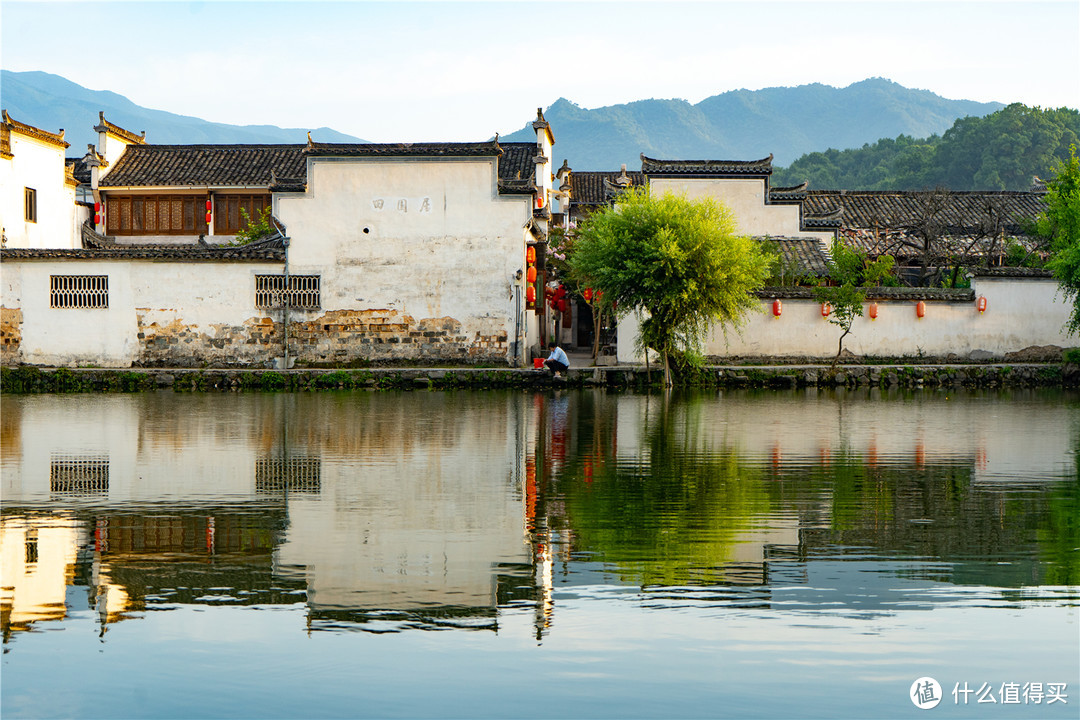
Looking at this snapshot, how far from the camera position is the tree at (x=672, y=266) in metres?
25.1

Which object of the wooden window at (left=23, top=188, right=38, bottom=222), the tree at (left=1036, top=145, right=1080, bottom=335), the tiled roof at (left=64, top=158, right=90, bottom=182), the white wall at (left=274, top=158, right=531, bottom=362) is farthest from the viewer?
the tiled roof at (left=64, top=158, right=90, bottom=182)

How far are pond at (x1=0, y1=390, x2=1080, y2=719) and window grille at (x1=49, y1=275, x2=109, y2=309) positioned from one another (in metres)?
15.3

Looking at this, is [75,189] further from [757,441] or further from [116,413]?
[757,441]

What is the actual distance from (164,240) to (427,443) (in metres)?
25.9

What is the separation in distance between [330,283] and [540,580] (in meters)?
22.5

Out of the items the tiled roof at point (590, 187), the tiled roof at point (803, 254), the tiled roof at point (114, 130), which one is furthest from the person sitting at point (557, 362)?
the tiled roof at point (114, 130)

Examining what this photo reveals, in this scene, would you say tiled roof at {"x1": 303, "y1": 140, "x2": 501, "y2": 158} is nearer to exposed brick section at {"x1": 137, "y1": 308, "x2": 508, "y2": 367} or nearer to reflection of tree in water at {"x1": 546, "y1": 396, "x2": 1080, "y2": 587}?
exposed brick section at {"x1": 137, "y1": 308, "x2": 508, "y2": 367}

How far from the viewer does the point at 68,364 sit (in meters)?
28.2

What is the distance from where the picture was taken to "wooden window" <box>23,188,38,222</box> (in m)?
33.5

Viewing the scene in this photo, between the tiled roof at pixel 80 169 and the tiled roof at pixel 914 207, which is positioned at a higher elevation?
the tiled roof at pixel 80 169

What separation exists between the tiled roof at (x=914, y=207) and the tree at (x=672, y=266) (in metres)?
13.4

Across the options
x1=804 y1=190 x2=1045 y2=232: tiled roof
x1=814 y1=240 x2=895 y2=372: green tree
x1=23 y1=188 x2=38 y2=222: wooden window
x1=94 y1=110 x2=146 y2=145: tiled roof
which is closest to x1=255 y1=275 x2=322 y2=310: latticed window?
x1=23 y1=188 x2=38 y2=222: wooden window

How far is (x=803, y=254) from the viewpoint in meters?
32.9

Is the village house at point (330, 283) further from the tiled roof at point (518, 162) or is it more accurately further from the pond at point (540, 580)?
the pond at point (540, 580)
